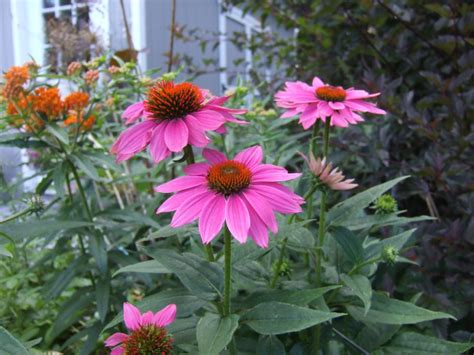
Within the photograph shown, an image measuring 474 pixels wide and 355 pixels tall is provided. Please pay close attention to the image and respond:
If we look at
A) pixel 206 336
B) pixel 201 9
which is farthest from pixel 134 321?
Answer: pixel 201 9

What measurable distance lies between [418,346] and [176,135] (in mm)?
551

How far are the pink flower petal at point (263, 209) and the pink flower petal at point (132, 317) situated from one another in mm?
235

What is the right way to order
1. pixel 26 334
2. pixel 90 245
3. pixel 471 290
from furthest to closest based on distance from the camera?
pixel 26 334 → pixel 90 245 → pixel 471 290

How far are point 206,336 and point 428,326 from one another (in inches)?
29.2

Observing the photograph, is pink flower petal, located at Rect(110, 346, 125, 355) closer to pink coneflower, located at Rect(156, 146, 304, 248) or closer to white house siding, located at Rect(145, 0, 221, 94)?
pink coneflower, located at Rect(156, 146, 304, 248)

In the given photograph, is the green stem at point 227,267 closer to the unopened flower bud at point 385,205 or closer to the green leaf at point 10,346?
the green leaf at point 10,346

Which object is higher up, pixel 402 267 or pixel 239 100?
pixel 239 100

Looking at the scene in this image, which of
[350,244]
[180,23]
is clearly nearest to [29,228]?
[350,244]

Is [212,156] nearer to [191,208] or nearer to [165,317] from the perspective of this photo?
[191,208]

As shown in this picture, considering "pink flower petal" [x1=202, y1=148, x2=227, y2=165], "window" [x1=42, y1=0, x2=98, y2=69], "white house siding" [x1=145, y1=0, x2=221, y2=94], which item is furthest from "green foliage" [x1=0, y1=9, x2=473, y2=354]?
"white house siding" [x1=145, y1=0, x2=221, y2=94]

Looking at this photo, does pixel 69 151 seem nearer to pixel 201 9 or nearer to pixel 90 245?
pixel 90 245

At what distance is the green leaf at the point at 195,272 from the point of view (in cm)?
68

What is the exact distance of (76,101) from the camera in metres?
1.27

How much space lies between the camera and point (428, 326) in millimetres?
1136
